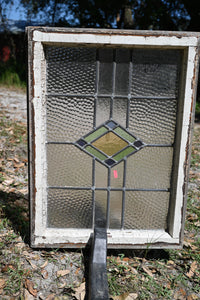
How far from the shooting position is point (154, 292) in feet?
6.51

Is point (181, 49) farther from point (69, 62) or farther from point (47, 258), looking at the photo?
point (47, 258)

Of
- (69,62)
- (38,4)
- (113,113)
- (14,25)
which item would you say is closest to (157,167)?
(113,113)

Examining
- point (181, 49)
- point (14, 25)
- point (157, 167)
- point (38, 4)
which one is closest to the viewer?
point (181, 49)

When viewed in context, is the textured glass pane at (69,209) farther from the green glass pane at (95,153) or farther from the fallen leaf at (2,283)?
the fallen leaf at (2,283)

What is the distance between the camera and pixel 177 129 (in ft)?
6.65

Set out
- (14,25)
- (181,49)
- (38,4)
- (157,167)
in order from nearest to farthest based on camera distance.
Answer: (181,49), (157,167), (38,4), (14,25)

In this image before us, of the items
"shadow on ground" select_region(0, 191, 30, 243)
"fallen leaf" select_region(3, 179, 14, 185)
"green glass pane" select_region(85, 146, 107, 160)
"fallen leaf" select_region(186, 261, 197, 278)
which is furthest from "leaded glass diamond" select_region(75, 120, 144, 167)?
"fallen leaf" select_region(3, 179, 14, 185)

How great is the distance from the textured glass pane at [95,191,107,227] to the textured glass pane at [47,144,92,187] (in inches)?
5.3

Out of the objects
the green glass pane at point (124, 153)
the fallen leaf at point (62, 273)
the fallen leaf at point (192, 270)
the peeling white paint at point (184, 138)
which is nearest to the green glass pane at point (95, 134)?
the green glass pane at point (124, 153)

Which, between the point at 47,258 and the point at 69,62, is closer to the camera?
the point at 69,62

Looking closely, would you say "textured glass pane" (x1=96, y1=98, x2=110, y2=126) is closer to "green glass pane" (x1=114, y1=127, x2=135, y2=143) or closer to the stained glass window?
the stained glass window

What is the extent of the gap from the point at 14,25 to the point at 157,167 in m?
16.3

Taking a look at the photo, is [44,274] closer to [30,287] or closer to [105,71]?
[30,287]

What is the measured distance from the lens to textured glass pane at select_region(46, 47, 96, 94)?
1.92 meters
